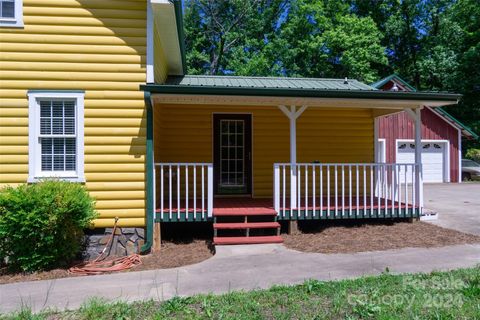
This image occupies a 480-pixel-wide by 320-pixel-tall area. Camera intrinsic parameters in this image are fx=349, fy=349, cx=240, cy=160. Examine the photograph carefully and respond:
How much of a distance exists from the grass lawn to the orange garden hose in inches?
61.4

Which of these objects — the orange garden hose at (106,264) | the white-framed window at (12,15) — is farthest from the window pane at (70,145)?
the white-framed window at (12,15)

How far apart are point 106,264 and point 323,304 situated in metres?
3.67

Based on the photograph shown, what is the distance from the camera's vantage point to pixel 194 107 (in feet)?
28.4

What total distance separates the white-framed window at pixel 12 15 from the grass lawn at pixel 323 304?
4.94 meters

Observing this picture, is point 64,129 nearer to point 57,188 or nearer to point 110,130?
point 110,130

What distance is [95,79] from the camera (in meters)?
6.18

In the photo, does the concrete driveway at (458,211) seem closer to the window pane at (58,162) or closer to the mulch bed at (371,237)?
the mulch bed at (371,237)

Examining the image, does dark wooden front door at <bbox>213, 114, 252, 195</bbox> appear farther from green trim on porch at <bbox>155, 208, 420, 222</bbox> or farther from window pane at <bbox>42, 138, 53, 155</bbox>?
window pane at <bbox>42, 138, 53, 155</bbox>

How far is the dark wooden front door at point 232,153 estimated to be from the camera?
28.9 ft

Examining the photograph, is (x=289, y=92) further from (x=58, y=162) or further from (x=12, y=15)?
(x=12, y=15)

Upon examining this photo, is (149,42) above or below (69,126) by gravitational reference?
above

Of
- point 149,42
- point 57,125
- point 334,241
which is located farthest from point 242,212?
point 57,125

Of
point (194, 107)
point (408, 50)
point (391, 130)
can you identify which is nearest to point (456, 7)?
point (408, 50)

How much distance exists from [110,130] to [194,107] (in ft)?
9.31
